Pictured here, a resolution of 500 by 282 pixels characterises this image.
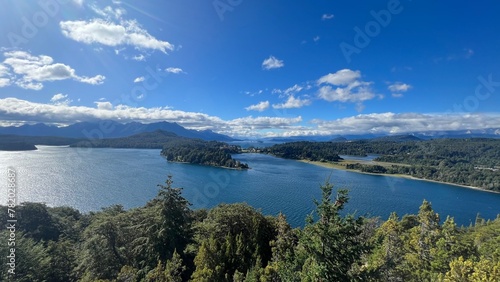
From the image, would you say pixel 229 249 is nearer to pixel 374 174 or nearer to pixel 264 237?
pixel 264 237

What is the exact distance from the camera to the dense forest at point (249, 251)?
9.71 meters

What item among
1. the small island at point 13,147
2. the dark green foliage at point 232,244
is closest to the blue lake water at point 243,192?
the dark green foliage at point 232,244

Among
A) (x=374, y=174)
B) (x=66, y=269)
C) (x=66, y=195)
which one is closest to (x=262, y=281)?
(x=66, y=269)

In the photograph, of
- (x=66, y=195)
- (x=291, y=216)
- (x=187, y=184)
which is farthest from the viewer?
(x=187, y=184)

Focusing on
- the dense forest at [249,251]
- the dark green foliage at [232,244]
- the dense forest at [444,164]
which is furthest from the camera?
the dense forest at [444,164]

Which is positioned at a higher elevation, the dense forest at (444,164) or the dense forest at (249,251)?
the dense forest at (249,251)

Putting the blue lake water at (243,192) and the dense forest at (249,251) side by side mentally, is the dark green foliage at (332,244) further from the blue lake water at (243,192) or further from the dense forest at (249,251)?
the blue lake water at (243,192)

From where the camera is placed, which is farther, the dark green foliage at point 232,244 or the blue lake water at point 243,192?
the blue lake water at point 243,192

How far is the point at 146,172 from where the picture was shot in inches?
4156

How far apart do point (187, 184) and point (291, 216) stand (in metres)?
42.7

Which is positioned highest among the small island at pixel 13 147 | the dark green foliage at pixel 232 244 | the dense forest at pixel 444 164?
the small island at pixel 13 147
